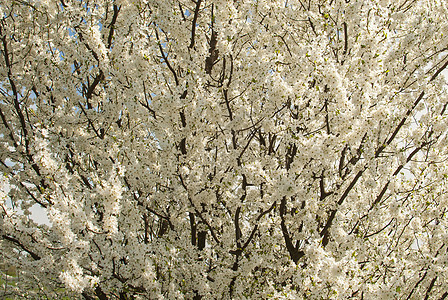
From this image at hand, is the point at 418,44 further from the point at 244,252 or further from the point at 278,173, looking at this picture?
the point at 244,252

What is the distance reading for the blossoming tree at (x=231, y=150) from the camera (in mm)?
6613

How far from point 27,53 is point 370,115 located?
25.4 ft

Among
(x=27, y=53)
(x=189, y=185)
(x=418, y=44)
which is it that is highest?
(x=27, y=53)

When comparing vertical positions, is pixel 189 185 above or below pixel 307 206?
above

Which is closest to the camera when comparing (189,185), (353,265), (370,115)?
(353,265)

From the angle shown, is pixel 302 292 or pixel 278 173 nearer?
pixel 302 292

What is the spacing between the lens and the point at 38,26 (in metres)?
8.95

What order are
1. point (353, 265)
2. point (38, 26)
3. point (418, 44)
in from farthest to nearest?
1. point (38, 26)
2. point (418, 44)
3. point (353, 265)

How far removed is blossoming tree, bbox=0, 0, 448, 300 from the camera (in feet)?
21.7

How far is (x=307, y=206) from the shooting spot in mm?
8070

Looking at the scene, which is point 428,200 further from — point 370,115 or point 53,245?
point 53,245

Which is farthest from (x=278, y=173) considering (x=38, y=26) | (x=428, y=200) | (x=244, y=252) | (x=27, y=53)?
(x=38, y=26)

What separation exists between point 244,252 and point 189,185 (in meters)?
2.02

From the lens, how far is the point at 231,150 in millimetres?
7914
